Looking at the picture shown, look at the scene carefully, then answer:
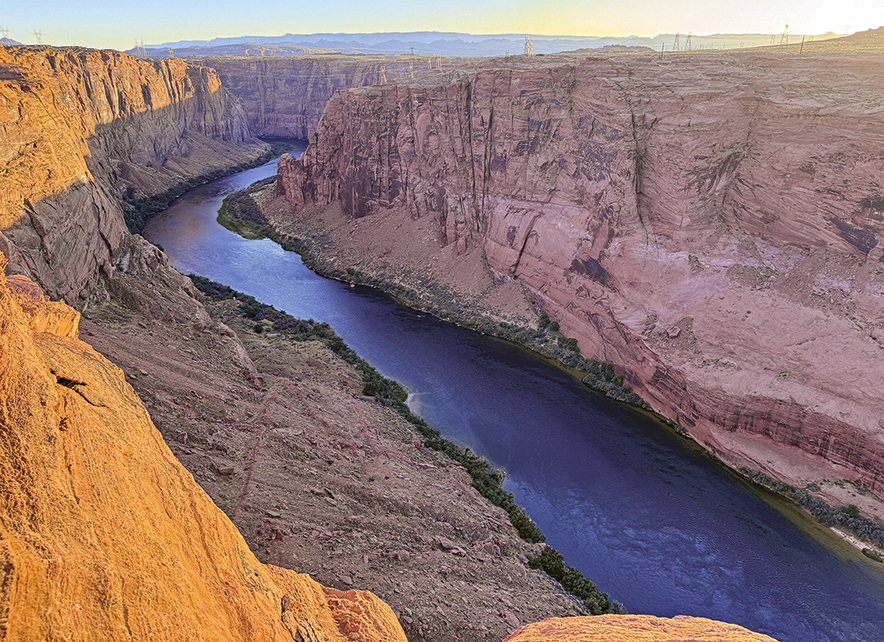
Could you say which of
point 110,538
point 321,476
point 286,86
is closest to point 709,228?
point 321,476

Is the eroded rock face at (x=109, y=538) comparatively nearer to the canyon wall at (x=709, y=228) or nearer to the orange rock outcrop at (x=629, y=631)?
the orange rock outcrop at (x=629, y=631)

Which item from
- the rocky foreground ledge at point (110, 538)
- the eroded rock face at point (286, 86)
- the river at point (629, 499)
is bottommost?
the river at point (629, 499)

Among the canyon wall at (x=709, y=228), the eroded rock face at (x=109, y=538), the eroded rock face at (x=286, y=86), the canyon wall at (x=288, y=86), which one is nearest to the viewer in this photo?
the eroded rock face at (x=109, y=538)

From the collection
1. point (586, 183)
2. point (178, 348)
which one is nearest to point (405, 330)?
point (586, 183)

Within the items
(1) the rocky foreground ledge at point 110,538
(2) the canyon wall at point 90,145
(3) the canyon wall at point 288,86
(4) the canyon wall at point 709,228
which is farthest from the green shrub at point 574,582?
(3) the canyon wall at point 288,86

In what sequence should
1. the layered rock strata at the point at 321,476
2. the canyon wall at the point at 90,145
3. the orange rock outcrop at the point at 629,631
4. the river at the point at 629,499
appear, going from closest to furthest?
the orange rock outcrop at the point at 629,631, the layered rock strata at the point at 321,476, the river at the point at 629,499, the canyon wall at the point at 90,145

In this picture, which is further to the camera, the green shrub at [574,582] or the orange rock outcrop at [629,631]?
the green shrub at [574,582]
